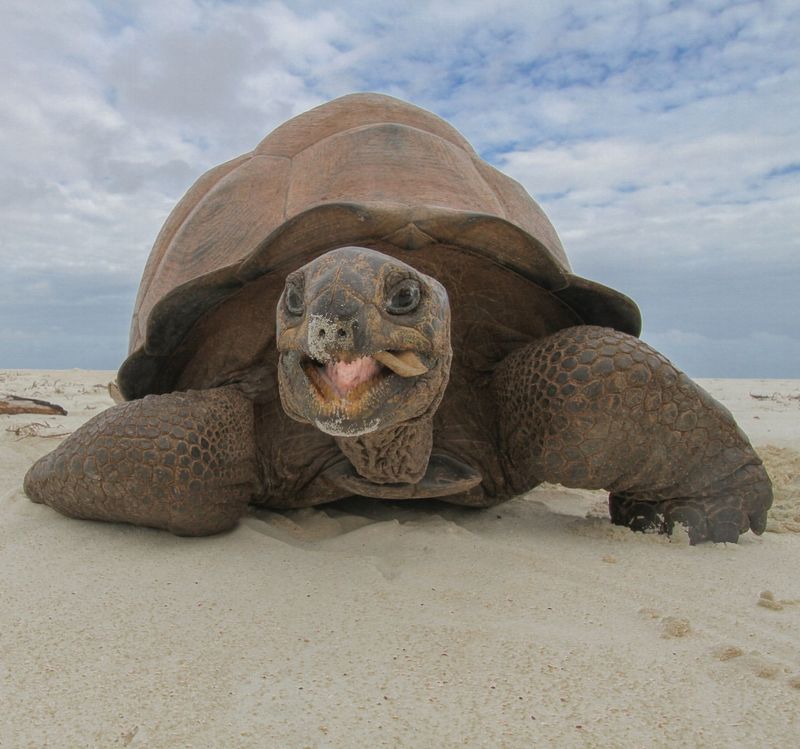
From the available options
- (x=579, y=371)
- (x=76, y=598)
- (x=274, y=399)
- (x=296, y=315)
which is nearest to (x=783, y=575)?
(x=579, y=371)

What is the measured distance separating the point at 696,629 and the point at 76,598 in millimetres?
1833

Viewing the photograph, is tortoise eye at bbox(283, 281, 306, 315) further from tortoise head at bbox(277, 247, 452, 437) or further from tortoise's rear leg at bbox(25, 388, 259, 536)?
tortoise's rear leg at bbox(25, 388, 259, 536)

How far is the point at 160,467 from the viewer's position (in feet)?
9.12

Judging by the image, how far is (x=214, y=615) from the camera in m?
2.06

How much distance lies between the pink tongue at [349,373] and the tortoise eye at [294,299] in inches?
7.5

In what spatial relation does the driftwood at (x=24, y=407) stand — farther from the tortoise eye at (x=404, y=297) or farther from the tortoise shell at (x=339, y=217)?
the tortoise eye at (x=404, y=297)

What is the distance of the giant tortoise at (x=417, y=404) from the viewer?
284cm

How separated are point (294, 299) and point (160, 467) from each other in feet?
3.74

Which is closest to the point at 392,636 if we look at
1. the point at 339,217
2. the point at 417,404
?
the point at 417,404

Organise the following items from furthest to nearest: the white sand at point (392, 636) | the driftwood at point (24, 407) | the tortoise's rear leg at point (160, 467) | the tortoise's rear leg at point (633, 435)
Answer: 1. the driftwood at point (24, 407)
2. the tortoise's rear leg at point (633, 435)
3. the tortoise's rear leg at point (160, 467)
4. the white sand at point (392, 636)

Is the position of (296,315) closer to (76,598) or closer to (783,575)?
(76,598)

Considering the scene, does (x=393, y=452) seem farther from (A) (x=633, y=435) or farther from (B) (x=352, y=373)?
(A) (x=633, y=435)

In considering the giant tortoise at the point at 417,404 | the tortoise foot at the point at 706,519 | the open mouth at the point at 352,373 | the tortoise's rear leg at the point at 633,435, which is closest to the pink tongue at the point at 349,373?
the open mouth at the point at 352,373

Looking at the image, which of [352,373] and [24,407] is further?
[24,407]
